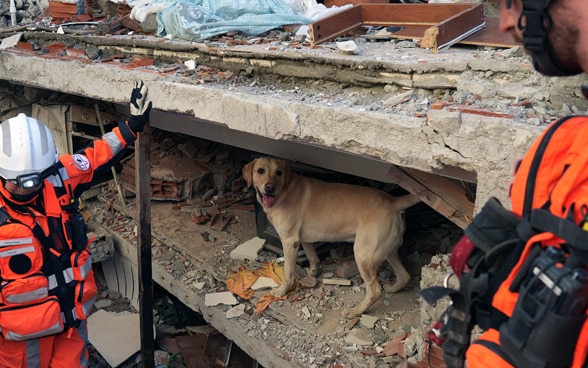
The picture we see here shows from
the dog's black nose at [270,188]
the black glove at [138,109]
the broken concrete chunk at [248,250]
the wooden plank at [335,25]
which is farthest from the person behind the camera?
the broken concrete chunk at [248,250]

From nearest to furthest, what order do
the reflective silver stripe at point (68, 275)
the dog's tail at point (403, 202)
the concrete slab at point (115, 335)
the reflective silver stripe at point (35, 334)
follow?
the reflective silver stripe at point (35, 334) < the reflective silver stripe at point (68, 275) < the dog's tail at point (403, 202) < the concrete slab at point (115, 335)

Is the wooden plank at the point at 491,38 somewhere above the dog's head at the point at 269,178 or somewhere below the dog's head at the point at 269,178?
above

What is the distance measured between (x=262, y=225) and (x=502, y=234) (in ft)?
15.6

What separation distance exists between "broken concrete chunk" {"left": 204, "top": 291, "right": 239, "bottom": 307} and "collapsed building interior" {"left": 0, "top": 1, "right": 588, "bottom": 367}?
0.05 meters

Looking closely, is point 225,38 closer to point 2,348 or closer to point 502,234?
point 2,348

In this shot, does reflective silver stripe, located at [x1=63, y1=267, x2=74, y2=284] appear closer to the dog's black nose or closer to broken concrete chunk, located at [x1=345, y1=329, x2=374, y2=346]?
the dog's black nose

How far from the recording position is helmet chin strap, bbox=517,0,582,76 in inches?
61.5

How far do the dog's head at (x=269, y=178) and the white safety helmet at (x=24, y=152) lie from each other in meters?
1.93

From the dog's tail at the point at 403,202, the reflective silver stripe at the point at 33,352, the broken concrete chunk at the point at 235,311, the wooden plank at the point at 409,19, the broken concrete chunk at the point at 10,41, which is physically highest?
the wooden plank at the point at 409,19

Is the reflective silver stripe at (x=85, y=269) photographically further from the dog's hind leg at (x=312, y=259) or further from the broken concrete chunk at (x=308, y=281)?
the dog's hind leg at (x=312, y=259)

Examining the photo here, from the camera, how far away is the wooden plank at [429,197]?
3680 mm

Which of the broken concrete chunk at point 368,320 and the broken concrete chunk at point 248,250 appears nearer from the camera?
the broken concrete chunk at point 368,320

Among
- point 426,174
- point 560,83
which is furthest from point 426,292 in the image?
point 426,174

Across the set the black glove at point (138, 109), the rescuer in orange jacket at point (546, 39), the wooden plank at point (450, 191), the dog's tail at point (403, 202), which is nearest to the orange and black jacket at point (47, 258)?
the black glove at point (138, 109)
